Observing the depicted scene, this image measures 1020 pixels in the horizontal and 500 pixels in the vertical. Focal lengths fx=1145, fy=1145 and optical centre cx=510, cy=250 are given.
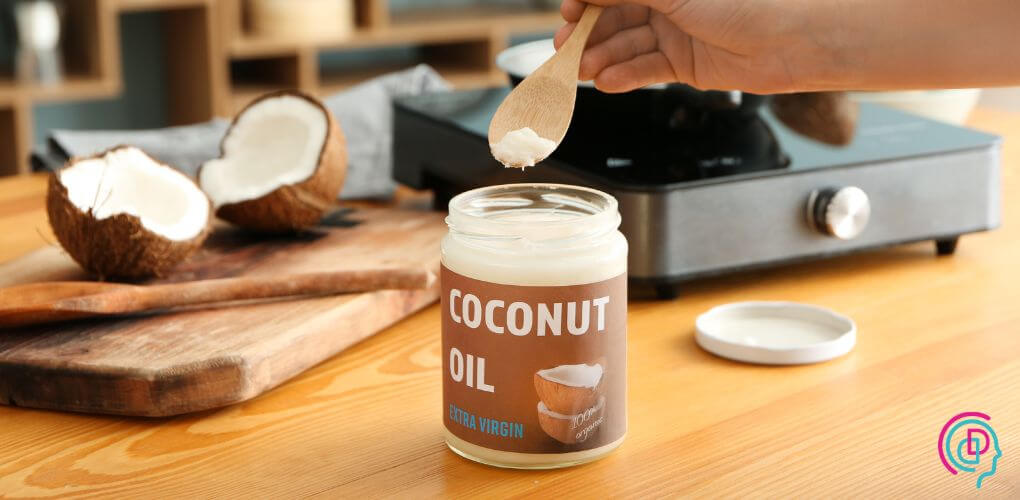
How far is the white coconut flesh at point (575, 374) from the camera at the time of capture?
2.33ft

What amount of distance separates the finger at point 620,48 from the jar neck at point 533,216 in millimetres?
214

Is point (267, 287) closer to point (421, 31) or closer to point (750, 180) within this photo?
point (750, 180)

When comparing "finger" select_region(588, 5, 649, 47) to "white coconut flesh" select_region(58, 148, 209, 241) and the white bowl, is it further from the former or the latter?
the white bowl

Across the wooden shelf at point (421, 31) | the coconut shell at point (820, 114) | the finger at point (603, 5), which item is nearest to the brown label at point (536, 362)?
the finger at point (603, 5)

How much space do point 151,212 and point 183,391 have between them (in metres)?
0.29

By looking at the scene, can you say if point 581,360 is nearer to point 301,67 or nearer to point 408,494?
point 408,494

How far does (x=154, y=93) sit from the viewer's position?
3.46 metres

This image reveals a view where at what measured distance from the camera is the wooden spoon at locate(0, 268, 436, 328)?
2.94 feet

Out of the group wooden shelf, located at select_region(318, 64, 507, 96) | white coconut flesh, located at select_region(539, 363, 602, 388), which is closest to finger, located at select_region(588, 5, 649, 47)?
white coconut flesh, located at select_region(539, 363, 602, 388)

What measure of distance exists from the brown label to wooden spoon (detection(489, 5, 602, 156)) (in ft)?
0.45

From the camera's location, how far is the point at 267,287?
971mm

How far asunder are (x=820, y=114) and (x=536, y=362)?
25.6 inches

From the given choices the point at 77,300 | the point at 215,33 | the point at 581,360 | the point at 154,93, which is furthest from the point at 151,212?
the point at 154,93

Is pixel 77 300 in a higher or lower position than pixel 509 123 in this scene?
lower
